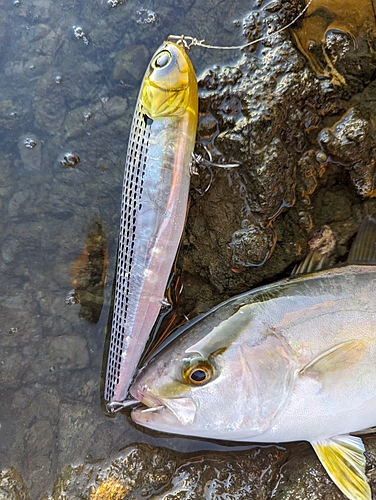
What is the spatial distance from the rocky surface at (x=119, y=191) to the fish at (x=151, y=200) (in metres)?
0.22

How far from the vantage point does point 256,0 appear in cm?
277

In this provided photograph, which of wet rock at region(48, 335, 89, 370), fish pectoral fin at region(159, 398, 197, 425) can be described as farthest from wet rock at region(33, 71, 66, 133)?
fish pectoral fin at region(159, 398, 197, 425)

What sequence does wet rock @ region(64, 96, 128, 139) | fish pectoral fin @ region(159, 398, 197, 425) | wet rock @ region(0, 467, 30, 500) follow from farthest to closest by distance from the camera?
wet rock @ region(64, 96, 128, 139)
wet rock @ region(0, 467, 30, 500)
fish pectoral fin @ region(159, 398, 197, 425)

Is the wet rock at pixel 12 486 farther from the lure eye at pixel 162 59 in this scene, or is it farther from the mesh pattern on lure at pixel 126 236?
the lure eye at pixel 162 59

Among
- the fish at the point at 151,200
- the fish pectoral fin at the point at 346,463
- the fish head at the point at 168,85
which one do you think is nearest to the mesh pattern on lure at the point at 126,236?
the fish at the point at 151,200

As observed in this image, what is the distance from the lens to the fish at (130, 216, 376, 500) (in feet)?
7.70

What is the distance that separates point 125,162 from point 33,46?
3.17ft

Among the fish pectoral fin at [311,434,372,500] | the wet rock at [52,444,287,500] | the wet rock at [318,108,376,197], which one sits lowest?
the wet rock at [52,444,287,500]

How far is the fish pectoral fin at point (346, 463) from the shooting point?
2.52 m

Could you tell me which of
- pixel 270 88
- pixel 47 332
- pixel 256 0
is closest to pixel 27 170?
pixel 47 332

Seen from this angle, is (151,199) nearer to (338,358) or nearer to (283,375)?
(283,375)

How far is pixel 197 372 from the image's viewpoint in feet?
7.68

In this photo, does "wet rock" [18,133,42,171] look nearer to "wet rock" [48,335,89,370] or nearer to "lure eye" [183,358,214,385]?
"wet rock" [48,335,89,370]

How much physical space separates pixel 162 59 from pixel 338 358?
1.84 m
